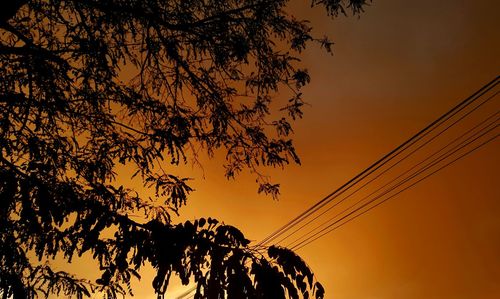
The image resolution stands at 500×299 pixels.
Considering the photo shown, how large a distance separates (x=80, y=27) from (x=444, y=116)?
507cm

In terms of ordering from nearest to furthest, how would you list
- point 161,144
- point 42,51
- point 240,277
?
point 240,277 → point 42,51 → point 161,144

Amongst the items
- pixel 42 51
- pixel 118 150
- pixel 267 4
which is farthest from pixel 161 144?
pixel 267 4

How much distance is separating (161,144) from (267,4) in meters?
2.36

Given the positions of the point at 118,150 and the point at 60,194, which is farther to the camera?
the point at 118,150

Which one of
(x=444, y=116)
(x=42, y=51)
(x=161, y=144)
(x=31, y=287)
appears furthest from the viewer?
(x=444, y=116)

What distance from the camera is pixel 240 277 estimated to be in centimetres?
141

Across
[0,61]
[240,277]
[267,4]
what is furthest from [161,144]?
[240,277]

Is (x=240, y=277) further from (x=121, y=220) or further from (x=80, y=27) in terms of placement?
(x=80, y=27)

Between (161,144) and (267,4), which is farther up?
(267,4)

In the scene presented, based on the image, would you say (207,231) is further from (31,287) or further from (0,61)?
(0,61)

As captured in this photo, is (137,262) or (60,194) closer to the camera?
(137,262)

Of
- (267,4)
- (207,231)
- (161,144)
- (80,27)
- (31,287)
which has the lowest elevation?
(207,231)

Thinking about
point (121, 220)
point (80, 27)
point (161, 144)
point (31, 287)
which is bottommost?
point (121, 220)

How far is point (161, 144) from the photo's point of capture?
4281 millimetres
